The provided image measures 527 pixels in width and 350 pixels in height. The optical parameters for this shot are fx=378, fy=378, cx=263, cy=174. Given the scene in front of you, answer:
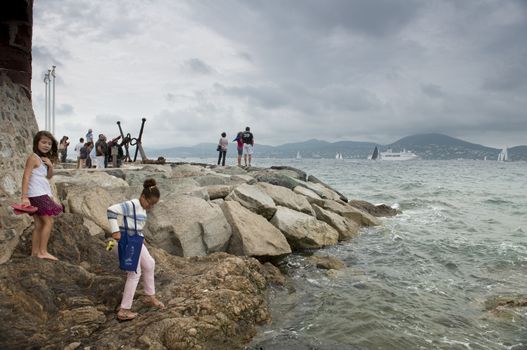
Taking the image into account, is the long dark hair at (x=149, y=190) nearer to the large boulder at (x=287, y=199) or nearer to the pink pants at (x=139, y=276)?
the pink pants at (x=139, y=276)

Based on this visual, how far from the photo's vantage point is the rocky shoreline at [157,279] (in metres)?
4.47

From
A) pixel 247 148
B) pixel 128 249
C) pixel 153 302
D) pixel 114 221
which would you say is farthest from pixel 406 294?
pixel 247 148

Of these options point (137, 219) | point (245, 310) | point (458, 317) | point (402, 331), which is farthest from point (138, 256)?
point (458, 317)

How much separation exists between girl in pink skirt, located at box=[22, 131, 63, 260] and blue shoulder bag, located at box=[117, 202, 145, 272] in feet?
4.30

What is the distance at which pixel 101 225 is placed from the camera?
704 cm

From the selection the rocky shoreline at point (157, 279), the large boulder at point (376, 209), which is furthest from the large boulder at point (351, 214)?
the rocky shoreline at point (157, 279)

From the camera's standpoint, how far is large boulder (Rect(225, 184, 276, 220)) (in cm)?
1070

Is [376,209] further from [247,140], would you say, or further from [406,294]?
[406,294]

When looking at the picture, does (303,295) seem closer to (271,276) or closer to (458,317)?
(271,276)

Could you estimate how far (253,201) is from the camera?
10727 millimetres

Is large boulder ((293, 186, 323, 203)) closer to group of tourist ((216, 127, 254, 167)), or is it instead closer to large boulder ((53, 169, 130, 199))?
group of tourist ((216, 127, 254, 167))

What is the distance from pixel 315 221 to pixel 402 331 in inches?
231

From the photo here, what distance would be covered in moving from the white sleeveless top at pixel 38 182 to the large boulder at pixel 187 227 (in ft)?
8.92

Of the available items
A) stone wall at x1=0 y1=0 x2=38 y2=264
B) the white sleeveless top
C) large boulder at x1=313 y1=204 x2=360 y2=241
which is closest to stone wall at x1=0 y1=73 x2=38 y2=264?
stone wall at x1=0 y1=0 x2=38 y2=264
